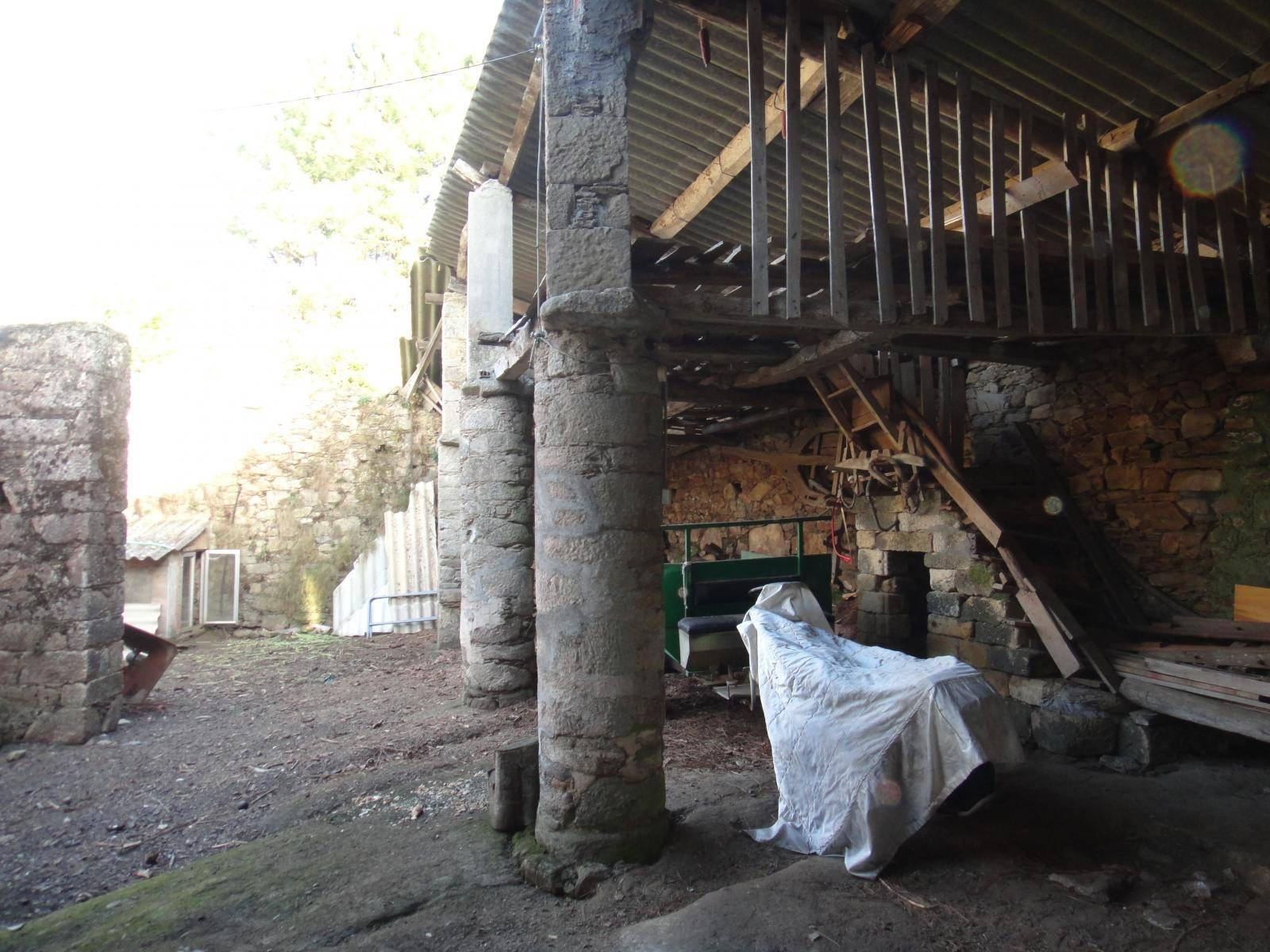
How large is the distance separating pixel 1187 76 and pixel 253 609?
12.2m

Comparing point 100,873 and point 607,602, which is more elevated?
point 607,602

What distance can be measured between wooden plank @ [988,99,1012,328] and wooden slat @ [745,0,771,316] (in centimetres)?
140

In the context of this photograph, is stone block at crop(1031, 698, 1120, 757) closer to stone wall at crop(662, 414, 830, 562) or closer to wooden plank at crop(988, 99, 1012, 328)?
wooden plank at crop(988, 99, 1012, 328)

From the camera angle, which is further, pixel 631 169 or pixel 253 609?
pixel 253 609

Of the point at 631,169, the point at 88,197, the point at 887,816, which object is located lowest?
the point at 887,816

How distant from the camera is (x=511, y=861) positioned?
375 cm

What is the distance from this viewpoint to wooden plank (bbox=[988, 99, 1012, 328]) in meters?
4.27

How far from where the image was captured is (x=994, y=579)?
5805mm

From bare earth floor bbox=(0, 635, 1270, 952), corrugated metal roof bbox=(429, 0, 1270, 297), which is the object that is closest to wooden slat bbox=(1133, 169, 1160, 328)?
→ corrugated metal roof bbox=(429, 0, 1270, 297)

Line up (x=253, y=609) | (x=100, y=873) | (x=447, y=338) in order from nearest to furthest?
(x=100, y=873) < (x=447, y=338) < (x=253, y=609)

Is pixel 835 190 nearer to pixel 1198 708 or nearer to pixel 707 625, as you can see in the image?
pixel 707 625

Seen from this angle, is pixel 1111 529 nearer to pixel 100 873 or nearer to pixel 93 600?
pixel 100 873

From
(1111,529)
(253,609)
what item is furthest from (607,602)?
(253,609)

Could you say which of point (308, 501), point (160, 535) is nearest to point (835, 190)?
point (308, 501)
